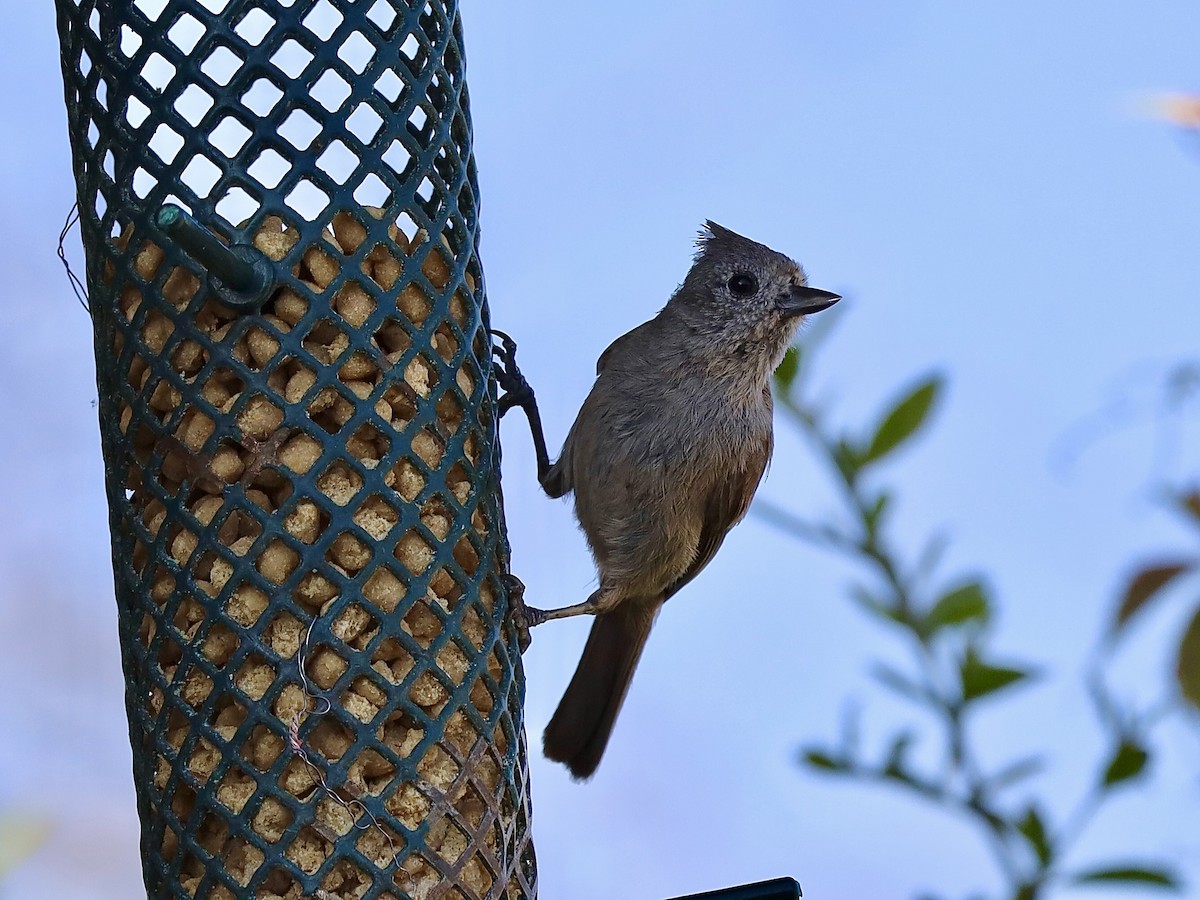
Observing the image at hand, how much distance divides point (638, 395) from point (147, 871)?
5.28ft

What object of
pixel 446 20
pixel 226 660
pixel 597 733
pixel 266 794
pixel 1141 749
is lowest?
pixel 1141 749

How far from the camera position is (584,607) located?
3092mm

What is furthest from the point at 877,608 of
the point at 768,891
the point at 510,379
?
the point at 510,379

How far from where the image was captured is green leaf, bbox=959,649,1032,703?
1.45m

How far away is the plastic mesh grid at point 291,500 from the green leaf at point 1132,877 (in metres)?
1.06

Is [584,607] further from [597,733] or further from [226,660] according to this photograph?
[226,660]

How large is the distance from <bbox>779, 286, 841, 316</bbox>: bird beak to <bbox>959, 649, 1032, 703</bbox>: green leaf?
80.7 inches

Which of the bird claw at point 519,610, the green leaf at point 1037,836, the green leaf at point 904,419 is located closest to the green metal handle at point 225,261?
the bird claw at point 519,610

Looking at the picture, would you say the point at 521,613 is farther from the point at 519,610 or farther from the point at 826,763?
the point at 826,763

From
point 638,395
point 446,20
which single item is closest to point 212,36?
point 446,20

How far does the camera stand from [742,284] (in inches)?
143

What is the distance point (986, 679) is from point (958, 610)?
8 centimetres

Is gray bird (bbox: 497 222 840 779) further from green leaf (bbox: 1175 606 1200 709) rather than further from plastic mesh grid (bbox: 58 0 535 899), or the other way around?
green leaf (bbox: 1175 606 1200 709)

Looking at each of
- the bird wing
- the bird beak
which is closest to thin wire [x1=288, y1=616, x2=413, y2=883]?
the bird wing
